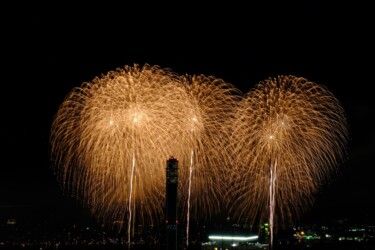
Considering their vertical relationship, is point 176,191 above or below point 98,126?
below

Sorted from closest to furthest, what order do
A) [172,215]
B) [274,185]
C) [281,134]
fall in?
1. [281,134]
2. [274,185]
3. [172,215]

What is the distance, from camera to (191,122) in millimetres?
38531

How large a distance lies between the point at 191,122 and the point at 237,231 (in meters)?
107

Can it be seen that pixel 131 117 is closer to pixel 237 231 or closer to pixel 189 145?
pixel 189 145

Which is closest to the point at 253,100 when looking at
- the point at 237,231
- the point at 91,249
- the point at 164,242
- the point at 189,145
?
the point at 189,145

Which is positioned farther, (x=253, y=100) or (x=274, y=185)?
(x=274, y=185)

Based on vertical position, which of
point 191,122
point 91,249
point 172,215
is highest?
point 191,122

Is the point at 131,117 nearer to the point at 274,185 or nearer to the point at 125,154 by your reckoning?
the point at 125,154

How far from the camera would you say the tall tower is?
43.1 meters

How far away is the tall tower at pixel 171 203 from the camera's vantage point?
4306 centimetres

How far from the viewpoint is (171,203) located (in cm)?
Result: 4441

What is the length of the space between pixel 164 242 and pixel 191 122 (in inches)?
535

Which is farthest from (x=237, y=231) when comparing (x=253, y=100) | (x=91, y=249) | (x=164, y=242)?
(x=253, y=100)

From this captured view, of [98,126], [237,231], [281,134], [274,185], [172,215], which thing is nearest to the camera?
[98,126]
